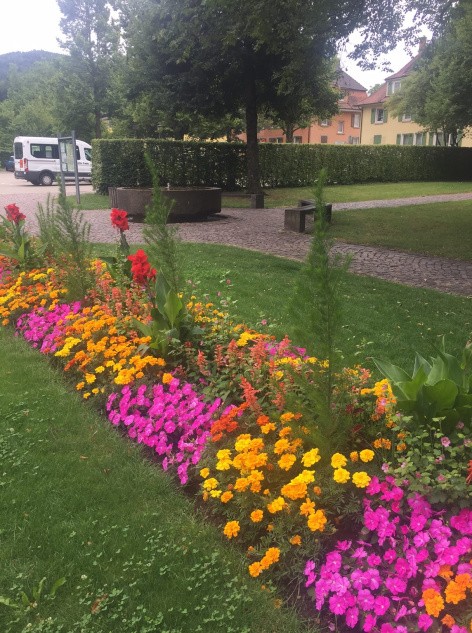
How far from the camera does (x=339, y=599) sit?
2082 millimetres

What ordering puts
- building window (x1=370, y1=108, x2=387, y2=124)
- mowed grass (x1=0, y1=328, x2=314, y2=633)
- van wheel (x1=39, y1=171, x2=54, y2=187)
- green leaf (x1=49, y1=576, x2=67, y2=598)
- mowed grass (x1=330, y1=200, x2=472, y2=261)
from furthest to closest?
building window (x1=370, y1=108, x2=387, y2=124) < van wheel (x1=39, y1=171, x2=54, y2=187) < mowed grass (x1=330, y1=200, x2=472, y2=261) < green leaf (x1=49, y1=576, x2=67, y2=598) < mowed grass (x1=0, y1=328, x2=314, y2=633)

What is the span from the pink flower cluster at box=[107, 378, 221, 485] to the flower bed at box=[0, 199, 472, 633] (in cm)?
1

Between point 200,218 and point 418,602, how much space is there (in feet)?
45.3

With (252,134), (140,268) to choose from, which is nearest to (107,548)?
(140,268)

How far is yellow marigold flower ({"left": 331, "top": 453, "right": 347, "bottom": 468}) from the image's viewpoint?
2408mm

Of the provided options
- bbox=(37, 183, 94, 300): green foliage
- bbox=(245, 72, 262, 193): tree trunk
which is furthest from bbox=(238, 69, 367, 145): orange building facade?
bbox=(37, 183, 94, 300): green foliage

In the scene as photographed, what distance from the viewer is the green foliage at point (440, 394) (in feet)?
8.03

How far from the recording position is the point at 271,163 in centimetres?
2688

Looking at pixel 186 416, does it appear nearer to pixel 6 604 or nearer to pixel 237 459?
pixel 237 459

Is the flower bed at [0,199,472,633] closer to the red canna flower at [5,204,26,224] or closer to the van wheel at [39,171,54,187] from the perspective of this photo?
the red canna flower at [5,204,26,224]

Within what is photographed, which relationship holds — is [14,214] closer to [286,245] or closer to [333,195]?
[286,245]

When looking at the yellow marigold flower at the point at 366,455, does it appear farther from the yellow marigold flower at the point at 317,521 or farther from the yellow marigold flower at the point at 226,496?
the yellow marigold flower at the point at 226,496

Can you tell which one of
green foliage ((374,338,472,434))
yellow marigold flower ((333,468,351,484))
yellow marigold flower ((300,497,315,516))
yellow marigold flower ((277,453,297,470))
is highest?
green foliage ((374,338,472,434))

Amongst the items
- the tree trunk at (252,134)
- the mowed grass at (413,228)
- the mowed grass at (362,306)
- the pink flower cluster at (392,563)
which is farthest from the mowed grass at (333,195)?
the pink flower cluster at (392,563)
